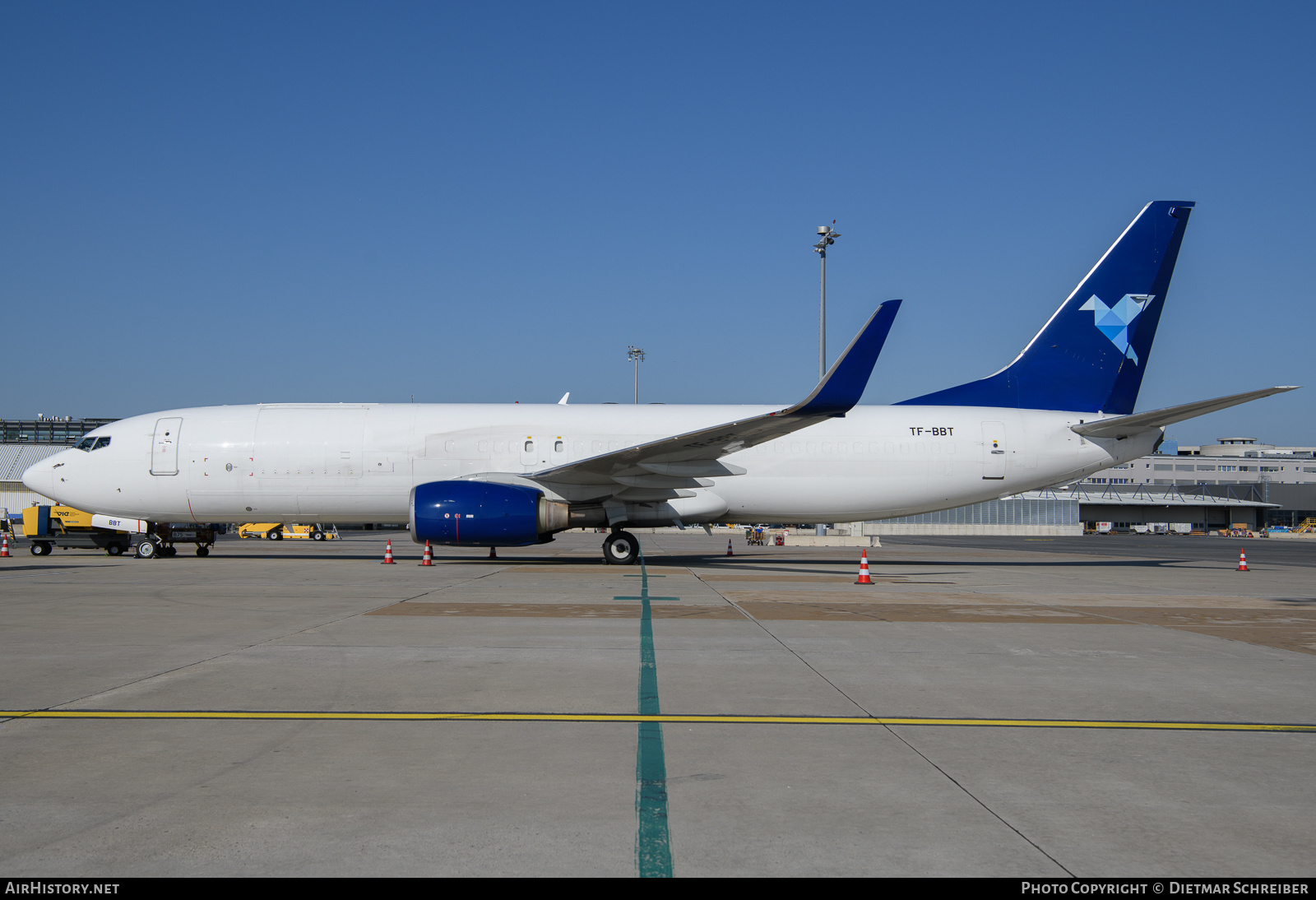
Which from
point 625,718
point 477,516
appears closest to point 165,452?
point 477,516

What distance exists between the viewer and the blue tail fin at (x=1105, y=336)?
873 inches

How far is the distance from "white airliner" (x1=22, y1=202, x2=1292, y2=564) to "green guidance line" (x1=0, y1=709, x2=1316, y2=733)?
14131 millimetres

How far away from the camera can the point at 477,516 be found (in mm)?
19125

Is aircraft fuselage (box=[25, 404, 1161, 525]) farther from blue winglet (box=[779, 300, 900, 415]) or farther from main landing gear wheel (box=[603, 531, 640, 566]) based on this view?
blue winglet (box=[779, 300, 900, 415])

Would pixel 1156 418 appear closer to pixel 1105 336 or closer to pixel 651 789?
pixel 1105 336

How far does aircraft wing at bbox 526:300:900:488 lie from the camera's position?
57.6 ft

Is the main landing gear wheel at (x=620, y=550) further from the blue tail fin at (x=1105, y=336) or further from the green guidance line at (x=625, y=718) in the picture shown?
the green guidance line at (x=625, y=718)

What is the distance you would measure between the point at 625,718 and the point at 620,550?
1524 cm

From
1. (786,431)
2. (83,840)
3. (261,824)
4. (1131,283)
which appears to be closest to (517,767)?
(261,824)

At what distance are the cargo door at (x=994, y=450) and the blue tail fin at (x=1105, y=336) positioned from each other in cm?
109

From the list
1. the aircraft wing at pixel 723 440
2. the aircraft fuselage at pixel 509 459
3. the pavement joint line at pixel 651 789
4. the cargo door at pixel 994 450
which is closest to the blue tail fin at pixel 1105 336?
the aircraft fuselage at pixel 509 459

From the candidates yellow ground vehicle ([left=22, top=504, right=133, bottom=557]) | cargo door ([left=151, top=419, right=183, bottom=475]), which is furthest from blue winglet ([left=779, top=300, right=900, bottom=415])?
yellow ground vehicle ([left=22, top=504, right=133, bottom=557])

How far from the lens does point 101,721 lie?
5.56m

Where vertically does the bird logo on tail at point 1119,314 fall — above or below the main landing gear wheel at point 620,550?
above
